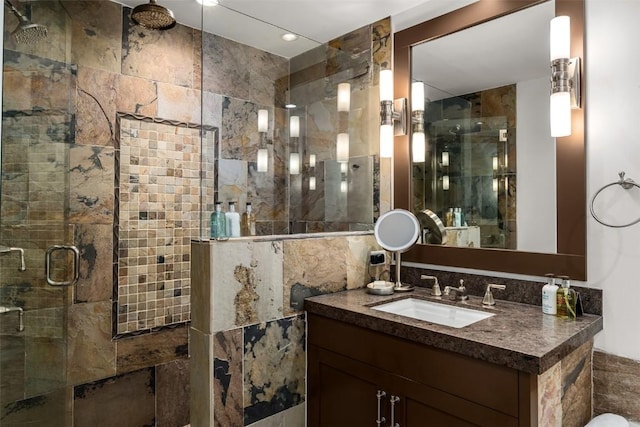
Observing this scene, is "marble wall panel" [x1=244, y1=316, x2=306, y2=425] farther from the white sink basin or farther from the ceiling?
the ceiling

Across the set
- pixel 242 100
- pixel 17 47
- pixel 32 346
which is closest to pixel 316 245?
pixel 242 100

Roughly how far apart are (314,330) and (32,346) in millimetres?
1209

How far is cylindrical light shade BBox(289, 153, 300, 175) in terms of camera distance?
2.66 meters

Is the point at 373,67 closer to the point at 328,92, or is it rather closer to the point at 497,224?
the point at 328,92

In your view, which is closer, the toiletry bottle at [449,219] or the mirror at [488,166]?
the mirror at [488,166]

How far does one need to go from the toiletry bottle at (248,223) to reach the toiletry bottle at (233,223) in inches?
1.6

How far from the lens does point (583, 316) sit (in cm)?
158

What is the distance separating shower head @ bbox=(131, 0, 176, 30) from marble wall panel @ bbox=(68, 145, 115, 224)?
2.29 ft

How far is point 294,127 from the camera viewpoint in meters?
2.68

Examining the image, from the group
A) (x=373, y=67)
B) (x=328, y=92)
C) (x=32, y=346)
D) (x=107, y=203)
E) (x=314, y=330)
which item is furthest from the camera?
(x=328, y=92)

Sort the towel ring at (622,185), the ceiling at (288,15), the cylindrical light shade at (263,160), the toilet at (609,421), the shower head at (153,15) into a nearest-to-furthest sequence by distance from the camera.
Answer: the toilet at (609,421) → the towel ring at (622,185) → the shower head at (153,15) → the ceiling at (288,15) → the cylindrical light shade at (263,160)

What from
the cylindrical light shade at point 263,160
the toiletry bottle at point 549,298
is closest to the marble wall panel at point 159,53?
the cylindrical light shade at point 263,160

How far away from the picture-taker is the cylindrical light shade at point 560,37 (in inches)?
63.6

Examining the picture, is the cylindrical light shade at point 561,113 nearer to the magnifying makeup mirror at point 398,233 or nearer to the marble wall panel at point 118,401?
the magnifying makeup mirror at point 398,233
